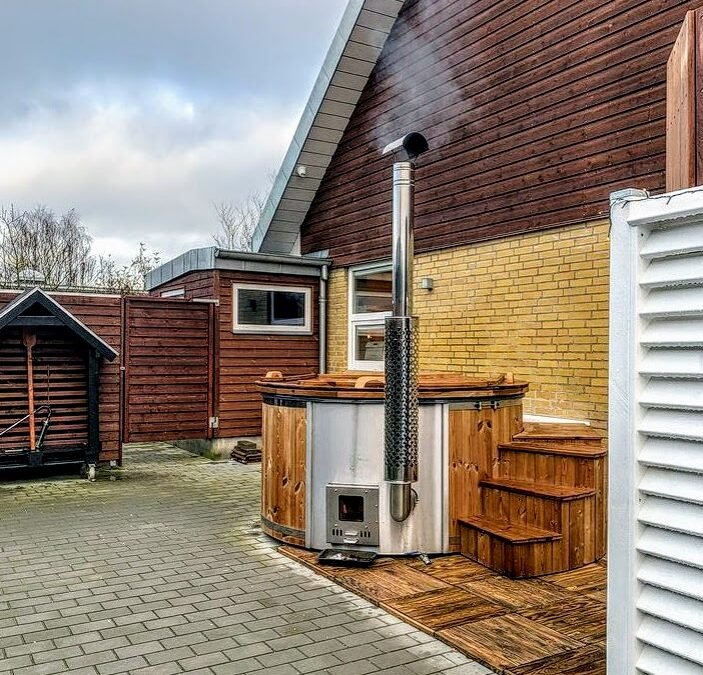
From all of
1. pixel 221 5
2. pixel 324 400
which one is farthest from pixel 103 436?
pixel 221 5

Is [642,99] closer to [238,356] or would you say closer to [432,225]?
[432,225]

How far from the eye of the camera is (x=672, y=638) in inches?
82.6

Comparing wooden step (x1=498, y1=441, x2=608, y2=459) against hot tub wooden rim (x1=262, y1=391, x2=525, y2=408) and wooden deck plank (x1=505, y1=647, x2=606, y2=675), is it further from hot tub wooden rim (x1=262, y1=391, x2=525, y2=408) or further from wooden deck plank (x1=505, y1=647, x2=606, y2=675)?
wooden deck plank (x1=505, y1=647, x2=606, y2=675)

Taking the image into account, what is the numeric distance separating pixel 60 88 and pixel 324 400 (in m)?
13.2

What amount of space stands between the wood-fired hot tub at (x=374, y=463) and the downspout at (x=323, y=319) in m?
5.29

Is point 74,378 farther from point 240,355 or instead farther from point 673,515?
point 673,515

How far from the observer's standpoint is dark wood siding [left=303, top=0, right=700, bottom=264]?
20.7 ft

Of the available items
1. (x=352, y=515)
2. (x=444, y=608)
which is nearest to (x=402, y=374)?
(x=352, y=515)

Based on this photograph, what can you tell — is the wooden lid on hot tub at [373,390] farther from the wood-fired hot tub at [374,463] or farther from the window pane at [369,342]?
the window pane at [369,342]

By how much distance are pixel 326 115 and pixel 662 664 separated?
9295 millimetres

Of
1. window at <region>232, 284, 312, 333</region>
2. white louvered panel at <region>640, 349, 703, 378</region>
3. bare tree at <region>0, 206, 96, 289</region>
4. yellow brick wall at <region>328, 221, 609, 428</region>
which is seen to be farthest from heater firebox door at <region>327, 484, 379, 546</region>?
bare tree at <region>0, 206, 96, 289</region>

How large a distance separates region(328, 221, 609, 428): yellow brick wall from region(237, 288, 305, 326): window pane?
2410 mm

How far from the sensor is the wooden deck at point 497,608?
359 centimetres

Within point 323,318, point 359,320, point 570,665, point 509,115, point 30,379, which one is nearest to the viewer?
point 570,665
